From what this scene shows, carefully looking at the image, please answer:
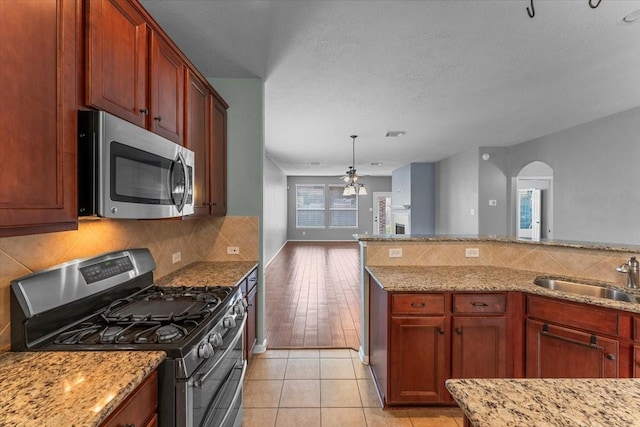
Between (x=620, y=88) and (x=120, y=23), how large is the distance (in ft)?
14.9

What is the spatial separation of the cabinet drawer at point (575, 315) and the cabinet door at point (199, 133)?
242 cm

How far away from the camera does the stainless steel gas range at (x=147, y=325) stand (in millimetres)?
1099

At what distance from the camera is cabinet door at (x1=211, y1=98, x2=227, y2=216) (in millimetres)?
2514

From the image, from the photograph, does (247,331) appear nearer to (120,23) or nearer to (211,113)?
(211,113)

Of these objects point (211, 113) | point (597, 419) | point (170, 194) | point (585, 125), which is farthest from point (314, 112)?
point (585, 125)

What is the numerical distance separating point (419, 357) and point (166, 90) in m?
2.35

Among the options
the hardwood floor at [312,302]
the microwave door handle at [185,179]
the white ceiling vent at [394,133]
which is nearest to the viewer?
the microwave door handle at [185,179]

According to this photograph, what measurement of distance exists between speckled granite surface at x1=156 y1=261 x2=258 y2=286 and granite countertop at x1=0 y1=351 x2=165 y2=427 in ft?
3.25

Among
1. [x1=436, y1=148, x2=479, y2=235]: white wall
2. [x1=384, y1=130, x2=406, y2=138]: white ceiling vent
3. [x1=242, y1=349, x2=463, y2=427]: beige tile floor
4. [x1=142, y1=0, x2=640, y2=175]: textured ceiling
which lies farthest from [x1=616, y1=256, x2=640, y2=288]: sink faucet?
[x1=436, y1=148, x2=479, y2=235]: white wall

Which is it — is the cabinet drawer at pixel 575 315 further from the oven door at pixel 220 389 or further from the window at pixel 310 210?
the window at pixel 310 210

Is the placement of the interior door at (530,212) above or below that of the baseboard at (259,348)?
above

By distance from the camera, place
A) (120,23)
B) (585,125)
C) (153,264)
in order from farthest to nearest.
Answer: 1. (585,125)
2. (153,264)
3. (120,23)

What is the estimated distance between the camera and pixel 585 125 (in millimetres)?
4516

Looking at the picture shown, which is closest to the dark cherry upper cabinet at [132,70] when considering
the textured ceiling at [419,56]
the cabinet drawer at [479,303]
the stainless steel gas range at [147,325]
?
the textured ceiling at [419,56]
